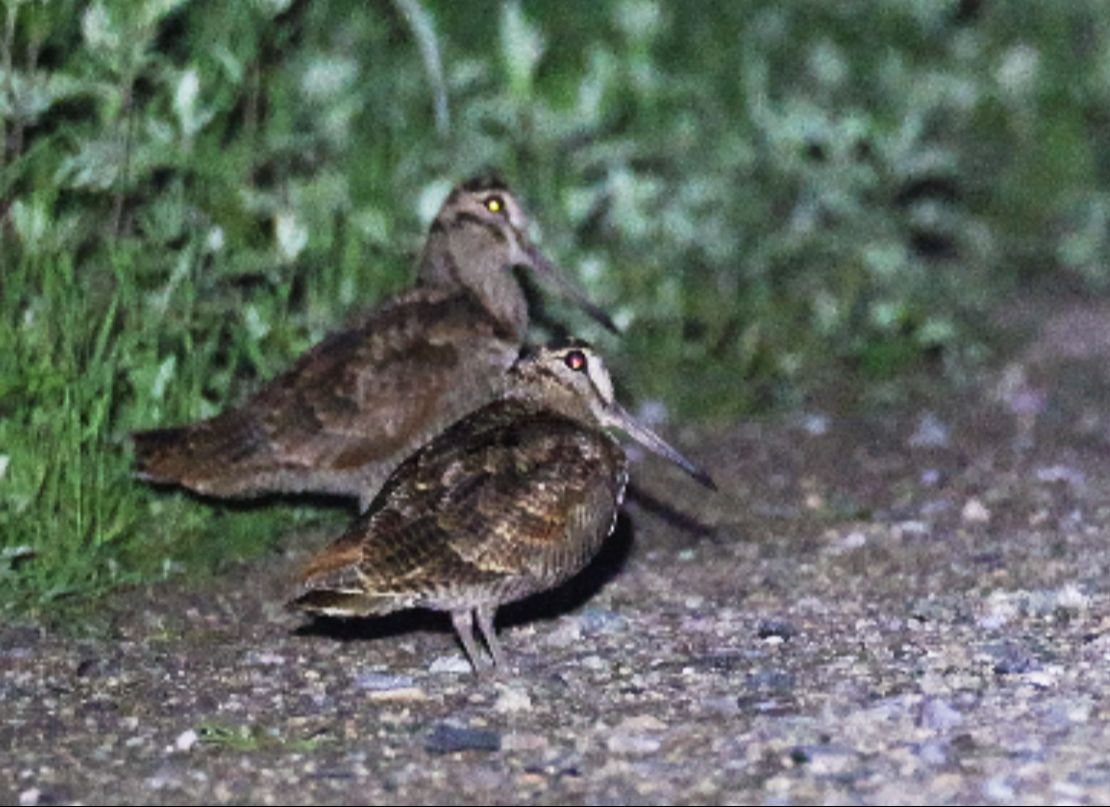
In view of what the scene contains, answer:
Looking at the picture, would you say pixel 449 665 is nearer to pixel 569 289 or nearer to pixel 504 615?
pixel 504 615

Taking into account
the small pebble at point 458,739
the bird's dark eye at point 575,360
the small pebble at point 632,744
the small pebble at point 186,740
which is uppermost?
the bird's dark eye at point 575,360

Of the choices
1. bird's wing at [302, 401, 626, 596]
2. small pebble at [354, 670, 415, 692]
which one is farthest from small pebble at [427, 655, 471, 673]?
bird's wing at [302, 401, 626, 596]

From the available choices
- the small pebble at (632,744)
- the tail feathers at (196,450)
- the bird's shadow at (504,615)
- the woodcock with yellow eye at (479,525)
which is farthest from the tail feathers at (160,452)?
the small pebble at (632,744)

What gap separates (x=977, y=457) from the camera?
9000 mm

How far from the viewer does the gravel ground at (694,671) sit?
544cm

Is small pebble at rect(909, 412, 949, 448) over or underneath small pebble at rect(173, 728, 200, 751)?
over

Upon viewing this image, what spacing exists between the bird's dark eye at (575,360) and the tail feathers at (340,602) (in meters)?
1.17

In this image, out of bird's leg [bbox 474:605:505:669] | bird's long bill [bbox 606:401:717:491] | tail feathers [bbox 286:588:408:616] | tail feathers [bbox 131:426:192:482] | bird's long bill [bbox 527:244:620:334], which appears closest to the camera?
tail feathers [bbox 286:588:408:616]

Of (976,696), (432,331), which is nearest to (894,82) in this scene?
(432,331)

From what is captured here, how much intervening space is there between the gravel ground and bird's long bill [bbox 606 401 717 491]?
295 mm

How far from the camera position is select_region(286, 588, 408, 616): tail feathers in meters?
6.27

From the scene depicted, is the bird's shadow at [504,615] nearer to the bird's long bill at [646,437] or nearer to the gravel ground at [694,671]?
the gravel ground at [694,671]

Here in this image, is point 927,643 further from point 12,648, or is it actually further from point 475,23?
point 475,23

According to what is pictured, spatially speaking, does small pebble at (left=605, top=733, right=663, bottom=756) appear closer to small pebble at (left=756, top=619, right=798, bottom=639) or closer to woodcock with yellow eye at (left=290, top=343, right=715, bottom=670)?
woodcock with yellow eye at (left=290, top=343, right=715, bottom=670)
